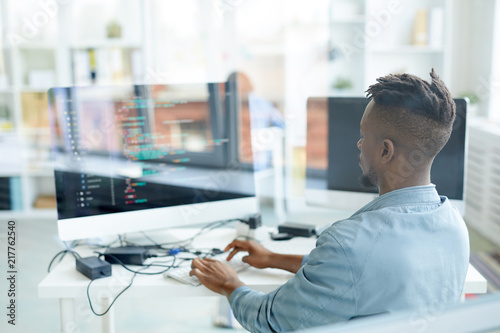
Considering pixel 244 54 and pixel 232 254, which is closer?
pixel 232 254

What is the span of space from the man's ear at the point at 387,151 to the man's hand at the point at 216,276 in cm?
49

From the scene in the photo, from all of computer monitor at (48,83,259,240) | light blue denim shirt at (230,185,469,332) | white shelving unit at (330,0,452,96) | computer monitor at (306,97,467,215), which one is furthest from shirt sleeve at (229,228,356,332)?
white shelving unit at (330,0,452,96)

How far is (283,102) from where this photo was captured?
4.69 meters

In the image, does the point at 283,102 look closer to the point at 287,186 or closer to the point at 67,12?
the point at 287,186

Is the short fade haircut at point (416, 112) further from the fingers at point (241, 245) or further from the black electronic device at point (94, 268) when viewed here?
the black electronic device at point (94, 268)

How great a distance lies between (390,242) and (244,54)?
147 inches

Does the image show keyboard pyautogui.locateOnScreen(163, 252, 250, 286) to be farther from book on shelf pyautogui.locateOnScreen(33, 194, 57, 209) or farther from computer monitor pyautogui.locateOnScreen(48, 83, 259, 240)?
book on shelf pyautogui.locateOnScreen(33, 194, 57, 209)

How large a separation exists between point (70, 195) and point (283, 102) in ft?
10.5

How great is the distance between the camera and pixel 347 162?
1.94 metres

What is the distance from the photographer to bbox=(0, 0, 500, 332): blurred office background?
4.25 metres

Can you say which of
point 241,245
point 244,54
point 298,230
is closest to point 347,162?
point 298,230

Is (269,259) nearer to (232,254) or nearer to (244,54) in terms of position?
(232,254)

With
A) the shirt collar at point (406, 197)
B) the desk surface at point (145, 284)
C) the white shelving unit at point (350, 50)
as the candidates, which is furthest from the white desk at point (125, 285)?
the white shelving unit at point (350, 50)

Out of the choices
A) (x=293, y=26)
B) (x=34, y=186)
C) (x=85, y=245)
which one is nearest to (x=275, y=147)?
(x=293, y=26)
